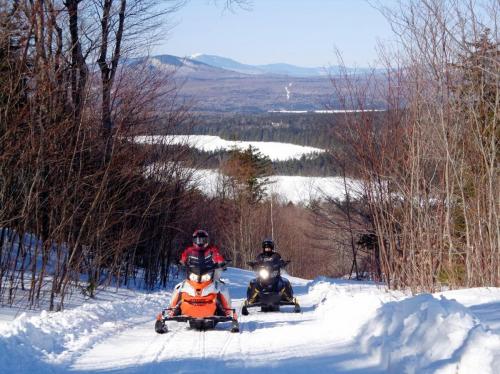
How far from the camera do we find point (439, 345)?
7297 mm

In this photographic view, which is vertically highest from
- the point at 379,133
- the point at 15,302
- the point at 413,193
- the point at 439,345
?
the point at 379,133

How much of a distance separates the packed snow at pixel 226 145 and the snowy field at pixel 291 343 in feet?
28.5

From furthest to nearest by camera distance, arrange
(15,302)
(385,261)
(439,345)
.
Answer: (385,261), (15,302), (439,345)

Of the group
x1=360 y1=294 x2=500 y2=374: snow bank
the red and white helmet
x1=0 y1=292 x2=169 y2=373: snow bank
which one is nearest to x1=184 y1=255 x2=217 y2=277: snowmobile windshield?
the red and white helmet

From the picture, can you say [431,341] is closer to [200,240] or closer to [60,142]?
[200,240]

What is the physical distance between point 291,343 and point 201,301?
2.39 meters

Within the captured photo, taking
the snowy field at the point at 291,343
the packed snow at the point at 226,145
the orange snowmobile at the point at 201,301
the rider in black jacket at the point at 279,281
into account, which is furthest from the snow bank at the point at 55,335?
the packed snow at the point at 226,145

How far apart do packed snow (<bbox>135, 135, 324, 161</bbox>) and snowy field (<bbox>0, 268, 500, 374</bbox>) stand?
8688 millimetres

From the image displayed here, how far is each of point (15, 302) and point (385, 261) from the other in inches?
309

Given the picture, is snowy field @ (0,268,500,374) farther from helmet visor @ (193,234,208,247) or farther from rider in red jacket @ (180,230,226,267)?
helmet visor @ (193,234,208,247)

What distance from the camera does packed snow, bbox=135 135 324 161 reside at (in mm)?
21141

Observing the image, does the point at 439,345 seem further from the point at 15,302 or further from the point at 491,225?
the point at 15,302

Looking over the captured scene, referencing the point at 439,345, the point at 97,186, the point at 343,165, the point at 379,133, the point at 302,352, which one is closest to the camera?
the point at 439,345

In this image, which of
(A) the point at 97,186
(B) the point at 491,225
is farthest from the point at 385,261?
(A) the point at 97,186
